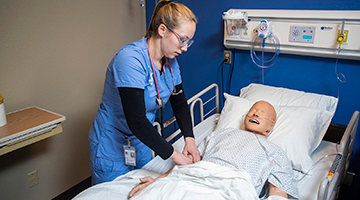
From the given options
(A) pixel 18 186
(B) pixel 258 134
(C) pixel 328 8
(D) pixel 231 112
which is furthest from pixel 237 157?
(A) pixel 18 186

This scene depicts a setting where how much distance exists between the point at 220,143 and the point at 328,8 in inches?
47.2

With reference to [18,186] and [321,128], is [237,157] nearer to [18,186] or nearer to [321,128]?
[321,128]

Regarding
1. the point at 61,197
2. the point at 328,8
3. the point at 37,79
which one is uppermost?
the point at 328,8

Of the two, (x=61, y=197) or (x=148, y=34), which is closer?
(x=148, y=34)

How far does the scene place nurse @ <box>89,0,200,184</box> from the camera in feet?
4.09

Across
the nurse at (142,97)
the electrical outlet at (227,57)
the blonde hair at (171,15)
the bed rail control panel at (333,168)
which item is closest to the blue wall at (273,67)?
the electrical outlet at (227,57)

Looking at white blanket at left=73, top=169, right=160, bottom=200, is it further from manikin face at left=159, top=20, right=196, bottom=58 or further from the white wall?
the white wall

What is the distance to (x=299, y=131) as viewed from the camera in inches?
67.9

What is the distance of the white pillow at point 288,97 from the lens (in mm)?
1889

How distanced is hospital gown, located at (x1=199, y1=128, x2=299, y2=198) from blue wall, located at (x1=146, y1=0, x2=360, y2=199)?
2.33 feet

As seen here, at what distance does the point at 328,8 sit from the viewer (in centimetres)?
185

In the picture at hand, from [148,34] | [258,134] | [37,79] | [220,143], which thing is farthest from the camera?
[37,79]

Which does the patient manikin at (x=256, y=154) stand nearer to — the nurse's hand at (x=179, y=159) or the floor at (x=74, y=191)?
the nurse's hand at (x=179, y=159)

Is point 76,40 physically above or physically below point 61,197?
above
